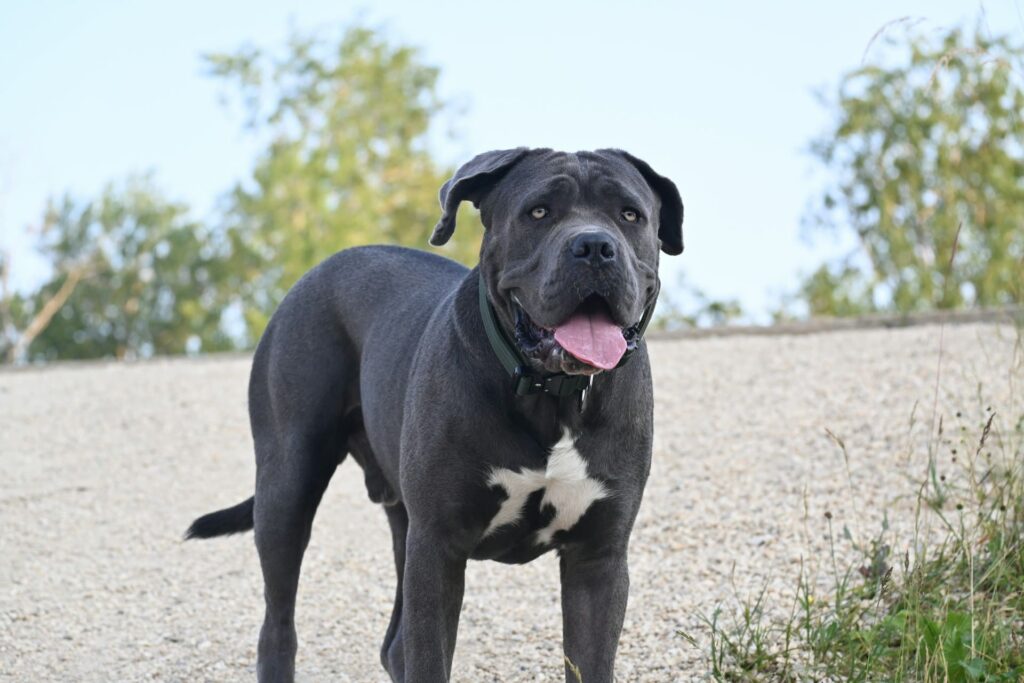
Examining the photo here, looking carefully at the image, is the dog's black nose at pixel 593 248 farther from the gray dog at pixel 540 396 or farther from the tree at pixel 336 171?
the tree at pixel 336 171

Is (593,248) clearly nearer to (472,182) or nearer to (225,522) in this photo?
(472,182)

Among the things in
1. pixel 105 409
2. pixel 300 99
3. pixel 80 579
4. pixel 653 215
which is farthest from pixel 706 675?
pixel 300 99

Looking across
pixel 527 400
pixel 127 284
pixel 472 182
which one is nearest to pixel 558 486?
pixel 527 400

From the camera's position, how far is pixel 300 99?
1375 inches

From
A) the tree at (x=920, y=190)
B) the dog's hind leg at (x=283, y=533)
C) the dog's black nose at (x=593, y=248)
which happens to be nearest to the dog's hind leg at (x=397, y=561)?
the dog's hind leg at (x=283, y=533)

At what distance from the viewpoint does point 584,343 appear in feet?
10.5

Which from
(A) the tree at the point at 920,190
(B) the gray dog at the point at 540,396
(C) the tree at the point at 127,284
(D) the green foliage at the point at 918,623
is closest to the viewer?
(B) the gray dog at the point at 540,396

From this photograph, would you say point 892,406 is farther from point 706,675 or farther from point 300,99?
point 300,99

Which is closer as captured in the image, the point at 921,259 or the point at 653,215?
the point at 653,215

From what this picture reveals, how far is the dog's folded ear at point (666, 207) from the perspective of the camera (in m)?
3.69

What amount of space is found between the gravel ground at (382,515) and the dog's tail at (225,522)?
68 cm

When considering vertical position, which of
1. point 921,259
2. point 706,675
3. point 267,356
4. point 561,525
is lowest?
point 706,675

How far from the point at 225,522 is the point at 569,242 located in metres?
2.57

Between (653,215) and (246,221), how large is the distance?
28414 mm
